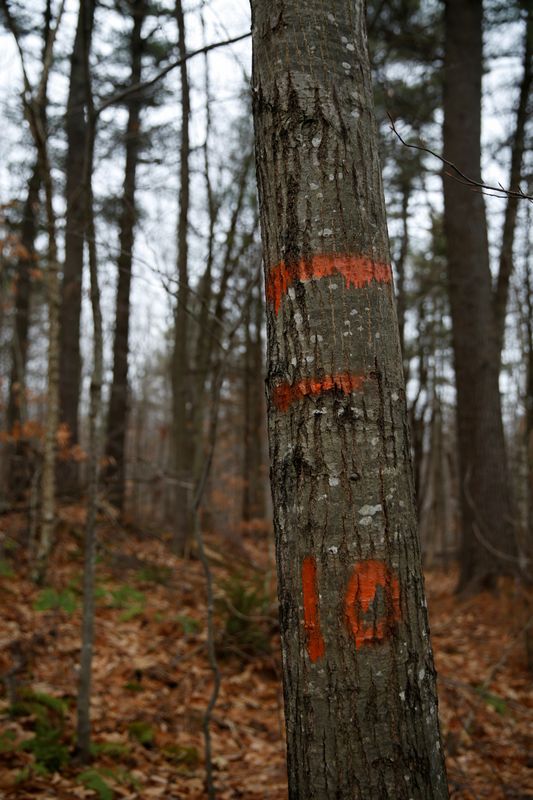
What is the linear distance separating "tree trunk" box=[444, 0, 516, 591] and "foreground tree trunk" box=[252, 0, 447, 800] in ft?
21.9

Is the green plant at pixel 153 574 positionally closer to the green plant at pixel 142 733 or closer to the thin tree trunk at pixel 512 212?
the green plant at pixel 142 733

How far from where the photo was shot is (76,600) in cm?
652

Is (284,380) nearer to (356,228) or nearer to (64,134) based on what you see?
(356,228)

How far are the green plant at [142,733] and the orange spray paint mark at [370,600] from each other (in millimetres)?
3208

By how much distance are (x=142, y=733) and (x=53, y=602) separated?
7.58 feet

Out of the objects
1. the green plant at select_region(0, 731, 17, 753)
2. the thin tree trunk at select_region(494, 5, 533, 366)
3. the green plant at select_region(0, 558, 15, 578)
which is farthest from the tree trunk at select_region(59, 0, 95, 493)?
the thin tree trunk at select_region(494, 5, 533, 366)

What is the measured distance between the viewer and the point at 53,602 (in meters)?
6.09

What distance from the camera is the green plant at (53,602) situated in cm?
603

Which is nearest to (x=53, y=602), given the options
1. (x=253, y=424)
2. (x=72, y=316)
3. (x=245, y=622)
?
(x=245, y=622)

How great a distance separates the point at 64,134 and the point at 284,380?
35.7ft

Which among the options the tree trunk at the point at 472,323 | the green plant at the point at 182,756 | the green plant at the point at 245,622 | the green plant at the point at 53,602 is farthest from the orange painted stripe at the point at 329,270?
the tree trunk at the point at 472,323

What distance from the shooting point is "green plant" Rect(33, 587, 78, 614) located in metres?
6.03

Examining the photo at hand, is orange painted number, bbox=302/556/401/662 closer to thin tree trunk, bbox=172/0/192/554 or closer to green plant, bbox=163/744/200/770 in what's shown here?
green plant, bbox=163/744/200/770

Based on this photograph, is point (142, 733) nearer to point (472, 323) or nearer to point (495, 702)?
point (495, 702)
